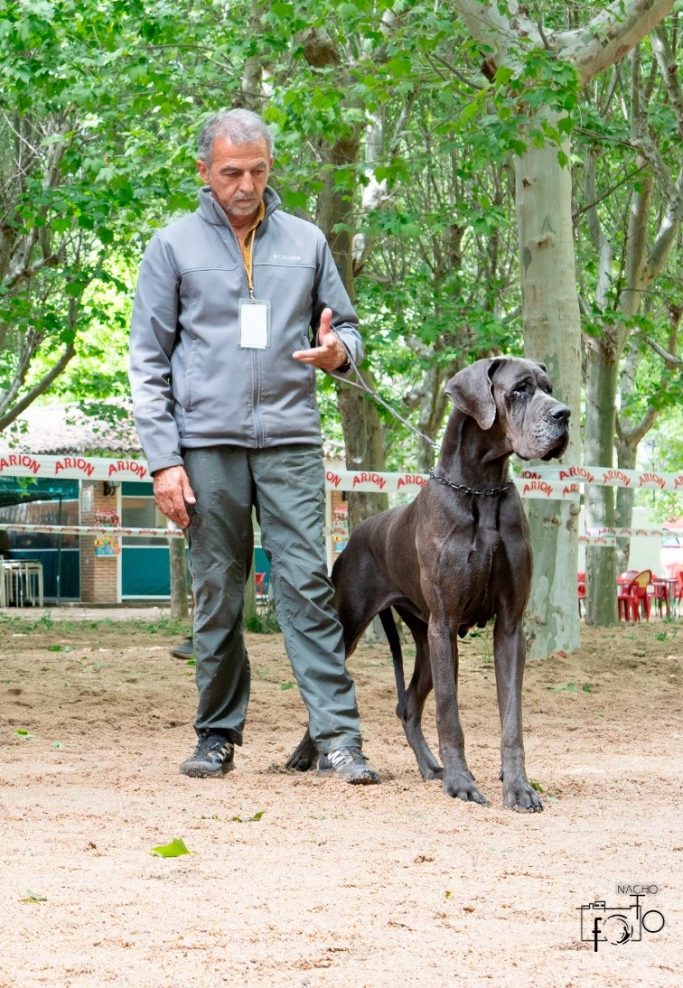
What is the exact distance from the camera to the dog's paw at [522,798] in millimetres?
4785

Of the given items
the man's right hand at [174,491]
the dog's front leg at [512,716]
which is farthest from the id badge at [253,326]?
the dog's front leg at [512,716]

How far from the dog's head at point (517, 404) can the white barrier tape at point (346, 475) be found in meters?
5.10

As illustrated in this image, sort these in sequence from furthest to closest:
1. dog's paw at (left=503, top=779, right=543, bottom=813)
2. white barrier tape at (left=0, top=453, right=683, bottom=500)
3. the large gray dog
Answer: white barrier tape at (left=0, top=453, right=683, bottom=500), the large gray dog, dog's paw at (left=503, top=779, right=543, bottom=813)

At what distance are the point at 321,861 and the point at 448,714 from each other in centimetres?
140

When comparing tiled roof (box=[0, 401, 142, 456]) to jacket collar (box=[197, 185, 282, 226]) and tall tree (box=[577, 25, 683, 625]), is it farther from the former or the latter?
jacket collar (box=[197, 185, 282, 226])

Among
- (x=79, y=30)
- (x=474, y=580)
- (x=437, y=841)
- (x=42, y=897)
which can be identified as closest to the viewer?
(x=42, y=897)

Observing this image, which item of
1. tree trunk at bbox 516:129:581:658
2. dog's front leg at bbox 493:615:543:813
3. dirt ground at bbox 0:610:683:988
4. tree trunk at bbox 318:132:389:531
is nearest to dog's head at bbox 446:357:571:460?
dog's front leg at bbox 493:615:543:813

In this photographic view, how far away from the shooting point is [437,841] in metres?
4.15

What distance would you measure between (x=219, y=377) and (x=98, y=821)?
1.86m

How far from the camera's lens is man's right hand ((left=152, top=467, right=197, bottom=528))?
5203 millimetres

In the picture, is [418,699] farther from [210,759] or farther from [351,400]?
→ [351,400]

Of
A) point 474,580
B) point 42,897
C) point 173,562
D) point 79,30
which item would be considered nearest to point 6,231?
point 79,30

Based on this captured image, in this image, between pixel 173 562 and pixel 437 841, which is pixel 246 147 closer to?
pixel 437 841

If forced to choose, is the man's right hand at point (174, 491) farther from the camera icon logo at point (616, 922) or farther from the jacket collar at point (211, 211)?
the camera icon logo at point (616, 922)
